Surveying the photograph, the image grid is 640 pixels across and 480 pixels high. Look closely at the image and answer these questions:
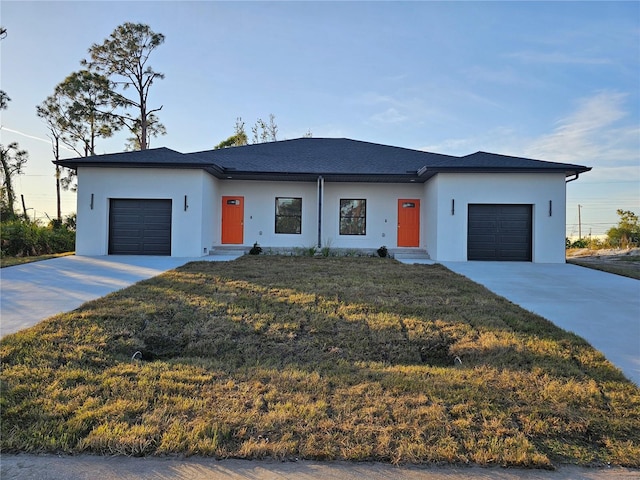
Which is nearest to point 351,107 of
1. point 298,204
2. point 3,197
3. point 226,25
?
point 298,204

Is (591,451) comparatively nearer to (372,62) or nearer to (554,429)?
(554,429)

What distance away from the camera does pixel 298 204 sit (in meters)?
15.9

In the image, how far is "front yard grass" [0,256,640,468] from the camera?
8.03 ft

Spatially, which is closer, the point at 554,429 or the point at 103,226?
the point at 554,429

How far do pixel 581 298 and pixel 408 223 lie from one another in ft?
29.1

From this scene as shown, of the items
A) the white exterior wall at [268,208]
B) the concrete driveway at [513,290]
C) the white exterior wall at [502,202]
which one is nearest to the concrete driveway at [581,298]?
the concrete driveway at [513,290]

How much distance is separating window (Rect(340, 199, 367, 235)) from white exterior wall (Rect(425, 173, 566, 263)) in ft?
11.6

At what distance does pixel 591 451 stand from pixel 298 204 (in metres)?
14.0

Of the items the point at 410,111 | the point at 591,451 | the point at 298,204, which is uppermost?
the point at 410,111

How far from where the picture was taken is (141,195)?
42.2 feet

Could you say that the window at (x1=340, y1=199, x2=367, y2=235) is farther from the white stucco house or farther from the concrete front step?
the white stucco house

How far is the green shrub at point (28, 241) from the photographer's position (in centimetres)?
1404

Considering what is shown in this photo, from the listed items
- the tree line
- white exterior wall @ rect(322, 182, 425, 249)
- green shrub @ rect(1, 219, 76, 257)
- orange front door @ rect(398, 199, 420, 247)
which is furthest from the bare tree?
orange front door @ rect(398, 199, 420, 247)

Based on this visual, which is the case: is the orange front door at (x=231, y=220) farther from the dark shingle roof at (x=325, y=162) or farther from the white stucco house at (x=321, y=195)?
the dark shingle roof at (x=325, y=162)
